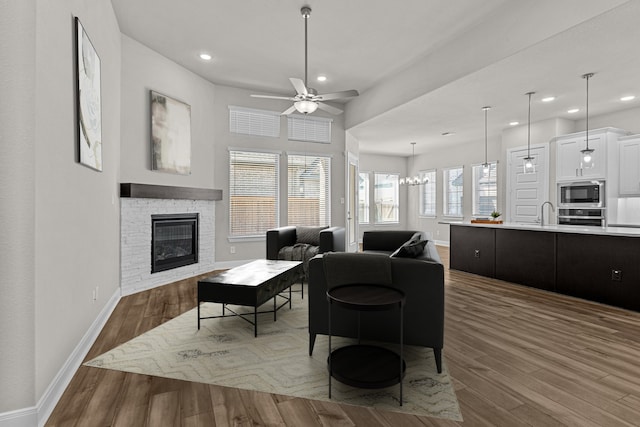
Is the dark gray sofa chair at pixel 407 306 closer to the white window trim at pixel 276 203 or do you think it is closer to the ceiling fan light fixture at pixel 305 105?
the ceiling fan light fixture at pixel 305 105

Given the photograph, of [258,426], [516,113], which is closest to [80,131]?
[258,426]

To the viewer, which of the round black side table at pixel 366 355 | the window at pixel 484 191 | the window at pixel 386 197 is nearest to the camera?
the round black side table at pixel 366 355

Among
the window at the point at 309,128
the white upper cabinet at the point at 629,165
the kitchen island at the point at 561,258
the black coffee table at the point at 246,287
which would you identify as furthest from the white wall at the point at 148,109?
the white upper cabinet at the point at 629,165

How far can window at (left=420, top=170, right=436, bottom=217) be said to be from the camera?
10.3 metres

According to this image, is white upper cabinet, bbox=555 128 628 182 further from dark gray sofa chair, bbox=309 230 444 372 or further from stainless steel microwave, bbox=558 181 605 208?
dark gray sofa chair, bbox=309 230 444 372

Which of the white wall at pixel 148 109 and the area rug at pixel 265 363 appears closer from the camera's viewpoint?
the area rug at pixel 265 363

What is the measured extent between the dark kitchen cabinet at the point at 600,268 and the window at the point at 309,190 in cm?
401

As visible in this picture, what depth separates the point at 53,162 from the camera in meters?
1.98

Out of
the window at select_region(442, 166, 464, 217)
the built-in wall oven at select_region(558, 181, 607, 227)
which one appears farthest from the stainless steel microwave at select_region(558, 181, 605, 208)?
the window at select_region(442, 166, 464, 217)

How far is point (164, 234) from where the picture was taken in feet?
16.2

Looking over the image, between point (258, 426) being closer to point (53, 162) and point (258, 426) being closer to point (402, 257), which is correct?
point (402, 257)

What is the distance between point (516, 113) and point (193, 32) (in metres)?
5.54

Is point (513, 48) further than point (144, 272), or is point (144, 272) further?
point (144, 272)

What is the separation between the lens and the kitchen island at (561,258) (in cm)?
376
